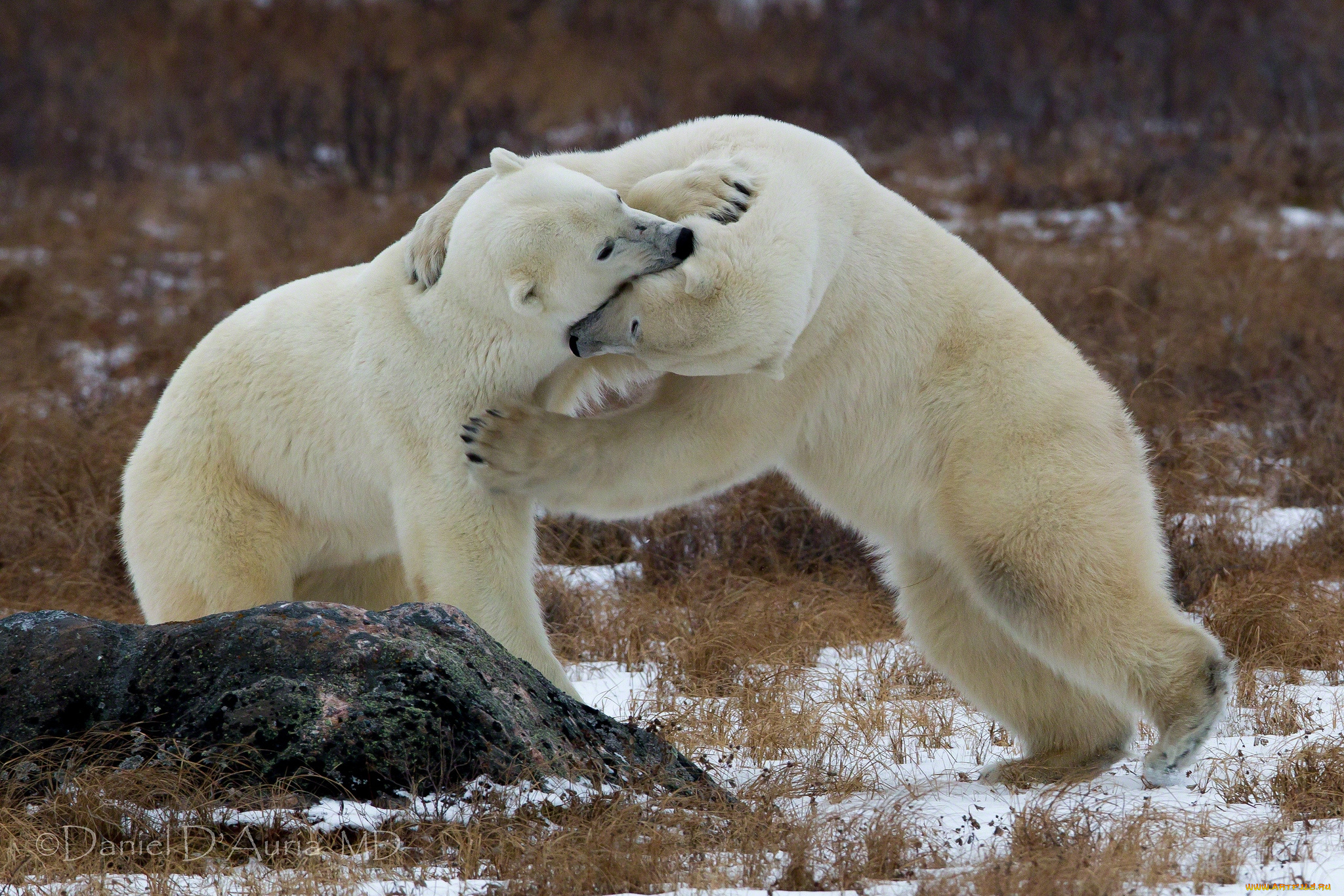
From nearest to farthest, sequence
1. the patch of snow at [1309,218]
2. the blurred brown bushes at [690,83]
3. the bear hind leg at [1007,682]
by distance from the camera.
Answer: the bear hind leg at [1007,682], the patch of snow at [1309,218], the blurred brown bushes at [690,83]

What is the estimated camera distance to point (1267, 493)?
16.7 ft

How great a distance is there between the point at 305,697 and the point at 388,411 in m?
0.76

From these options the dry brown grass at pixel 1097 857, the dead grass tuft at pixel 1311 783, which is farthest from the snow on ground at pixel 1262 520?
the dry brown grass at pixel 1097 857

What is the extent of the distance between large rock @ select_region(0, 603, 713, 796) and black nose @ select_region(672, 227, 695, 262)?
0.86 metres

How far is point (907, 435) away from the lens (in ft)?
10.1

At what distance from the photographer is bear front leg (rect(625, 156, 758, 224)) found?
2807 millimetres

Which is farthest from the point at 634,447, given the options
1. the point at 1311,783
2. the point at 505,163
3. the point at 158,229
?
the point at 158,229

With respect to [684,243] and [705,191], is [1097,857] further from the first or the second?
[705,191]

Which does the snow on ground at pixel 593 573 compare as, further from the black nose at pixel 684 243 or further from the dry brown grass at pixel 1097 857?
the dry brown grass at pixel 1097 857

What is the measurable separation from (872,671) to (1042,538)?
1.08 metres

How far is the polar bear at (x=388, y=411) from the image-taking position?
2762mm

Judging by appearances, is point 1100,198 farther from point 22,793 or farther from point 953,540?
point 22,793

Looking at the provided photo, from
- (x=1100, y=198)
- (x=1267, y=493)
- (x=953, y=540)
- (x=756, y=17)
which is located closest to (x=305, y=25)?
(x=756, y=17)

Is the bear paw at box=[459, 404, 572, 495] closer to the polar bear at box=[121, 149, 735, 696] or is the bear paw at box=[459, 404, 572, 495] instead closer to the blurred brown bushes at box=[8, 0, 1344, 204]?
the polar bear at box=[121, 149, 735, 696]
